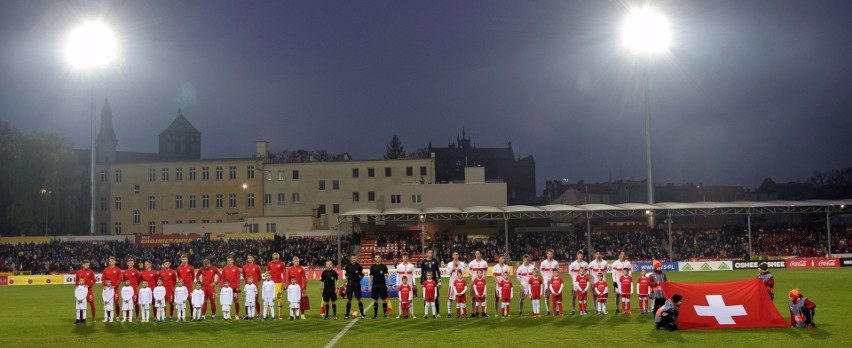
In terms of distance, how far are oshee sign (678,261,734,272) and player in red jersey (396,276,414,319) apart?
34.1m

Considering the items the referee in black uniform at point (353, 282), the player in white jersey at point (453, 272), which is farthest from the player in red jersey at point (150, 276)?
the player in white jersey at point (453, 272)

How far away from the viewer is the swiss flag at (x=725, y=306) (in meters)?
17.9

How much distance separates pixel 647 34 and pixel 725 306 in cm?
3352

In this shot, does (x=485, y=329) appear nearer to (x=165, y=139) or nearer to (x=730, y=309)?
(x=730, y=309)

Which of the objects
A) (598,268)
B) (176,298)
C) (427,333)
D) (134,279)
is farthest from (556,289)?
(134,279)

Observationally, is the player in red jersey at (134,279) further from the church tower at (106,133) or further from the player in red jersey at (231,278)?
the church tower at (106,133)

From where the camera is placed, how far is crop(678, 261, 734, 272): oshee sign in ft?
167

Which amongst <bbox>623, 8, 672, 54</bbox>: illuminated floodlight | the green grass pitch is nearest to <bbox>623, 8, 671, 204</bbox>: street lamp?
<bbox>623, 8, 672, 54</bbox>: illuminated floodlight

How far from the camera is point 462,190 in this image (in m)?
70.9

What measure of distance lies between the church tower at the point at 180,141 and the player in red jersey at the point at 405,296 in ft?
328

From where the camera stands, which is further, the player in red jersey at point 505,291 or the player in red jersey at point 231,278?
the player in red jersey at point 231,278

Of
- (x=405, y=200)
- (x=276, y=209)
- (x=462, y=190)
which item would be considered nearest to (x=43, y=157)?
(x=276, y=209)

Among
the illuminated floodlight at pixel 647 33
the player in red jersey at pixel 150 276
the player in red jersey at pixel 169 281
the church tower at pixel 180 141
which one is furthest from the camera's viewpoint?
the church tower at pixel 180 141

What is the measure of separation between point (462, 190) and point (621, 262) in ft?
159
